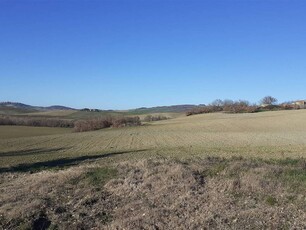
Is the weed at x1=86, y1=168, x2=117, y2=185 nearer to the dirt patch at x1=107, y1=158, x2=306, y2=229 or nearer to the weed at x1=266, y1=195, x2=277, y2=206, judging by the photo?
the dirt patch at x1=107, y1=158, x2=306, y2=229

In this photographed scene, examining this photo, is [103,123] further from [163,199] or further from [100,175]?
[163,199]

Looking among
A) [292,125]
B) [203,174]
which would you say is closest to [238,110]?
[292,125]

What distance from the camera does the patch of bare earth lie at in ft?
27.5

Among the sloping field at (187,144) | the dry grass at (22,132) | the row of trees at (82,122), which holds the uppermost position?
the row of trees at (82,122)

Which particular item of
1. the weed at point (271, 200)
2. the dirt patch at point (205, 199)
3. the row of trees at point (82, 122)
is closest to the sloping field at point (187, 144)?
the dirt patch at point (205, 199)

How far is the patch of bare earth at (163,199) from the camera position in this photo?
8.38 m

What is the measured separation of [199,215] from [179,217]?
1.47 ft

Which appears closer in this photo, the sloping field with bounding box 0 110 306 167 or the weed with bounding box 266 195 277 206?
the weed with bounding box 266 195 277 206

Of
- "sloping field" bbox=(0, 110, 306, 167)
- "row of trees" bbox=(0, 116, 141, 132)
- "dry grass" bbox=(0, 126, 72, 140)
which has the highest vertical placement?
"row of trees" bbox=(0, 116, 141, 132)

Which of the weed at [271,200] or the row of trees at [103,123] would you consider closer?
the weed at [271,200]

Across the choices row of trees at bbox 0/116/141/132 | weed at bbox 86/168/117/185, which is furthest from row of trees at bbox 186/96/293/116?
weed at bbox 86/168/117/185

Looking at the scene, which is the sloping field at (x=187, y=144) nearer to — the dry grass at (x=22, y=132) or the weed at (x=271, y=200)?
the dry grass at (x=22, y=132)

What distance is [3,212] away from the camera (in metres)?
9.19

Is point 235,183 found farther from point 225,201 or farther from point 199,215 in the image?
point 199,215
